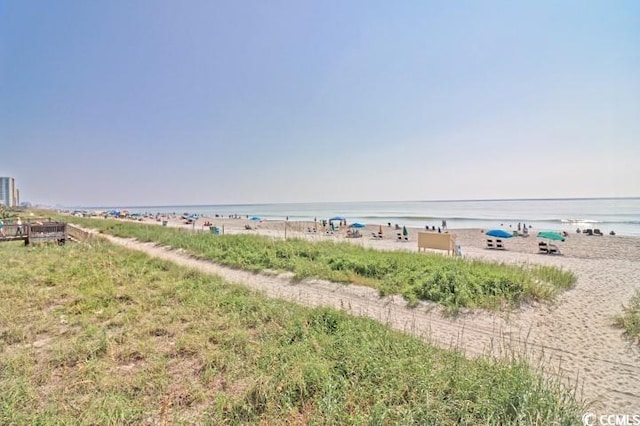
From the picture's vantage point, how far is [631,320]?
573 cm

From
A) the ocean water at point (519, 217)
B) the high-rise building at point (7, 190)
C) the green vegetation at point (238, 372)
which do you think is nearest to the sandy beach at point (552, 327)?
the green vegetation at point (238, 372)

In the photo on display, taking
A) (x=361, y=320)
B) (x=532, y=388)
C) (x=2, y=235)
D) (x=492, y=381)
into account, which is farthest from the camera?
(x=2, y=235)

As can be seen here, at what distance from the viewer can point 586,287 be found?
8.84 m

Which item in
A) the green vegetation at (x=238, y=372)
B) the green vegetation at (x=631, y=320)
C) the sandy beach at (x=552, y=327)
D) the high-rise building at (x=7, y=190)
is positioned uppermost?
the high-rise building at (x=7, y=190)

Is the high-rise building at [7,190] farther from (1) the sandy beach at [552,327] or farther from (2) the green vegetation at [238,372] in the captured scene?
(1) the sandy beach at [552,327]

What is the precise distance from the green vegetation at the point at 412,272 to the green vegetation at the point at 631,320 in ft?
4.58

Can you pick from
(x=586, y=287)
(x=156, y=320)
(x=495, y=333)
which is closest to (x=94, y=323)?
(x=156, y=320)

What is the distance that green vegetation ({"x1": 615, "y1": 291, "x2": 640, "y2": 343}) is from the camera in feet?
17.6

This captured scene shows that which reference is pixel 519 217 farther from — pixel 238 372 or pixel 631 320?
pixel 238 372

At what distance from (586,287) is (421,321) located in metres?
6.57

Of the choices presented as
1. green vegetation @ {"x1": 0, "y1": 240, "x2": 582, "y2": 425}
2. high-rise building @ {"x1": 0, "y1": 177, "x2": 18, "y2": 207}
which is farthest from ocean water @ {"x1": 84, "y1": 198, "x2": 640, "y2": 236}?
high-rise building @ {"x1": 0, "y1": 177, "x2": 18, "y2": 207}

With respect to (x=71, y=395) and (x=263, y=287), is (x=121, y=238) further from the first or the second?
(x=71, y=395)

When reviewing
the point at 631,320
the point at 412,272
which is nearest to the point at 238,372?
the point at 412,272

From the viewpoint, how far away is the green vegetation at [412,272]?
23.7 feet
